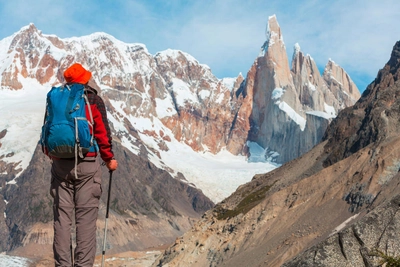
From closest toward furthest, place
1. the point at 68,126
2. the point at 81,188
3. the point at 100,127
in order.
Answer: the point at 68,126
the point at 100,127
the point at 81,188

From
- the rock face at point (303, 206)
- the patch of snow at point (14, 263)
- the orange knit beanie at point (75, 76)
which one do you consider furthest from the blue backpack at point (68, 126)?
the patch of snow at point (14, 263)

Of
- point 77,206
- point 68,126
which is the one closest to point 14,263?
point 77,206

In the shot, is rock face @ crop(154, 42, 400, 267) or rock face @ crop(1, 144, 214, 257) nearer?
rock face @ crop(154, 42, 400, 267)

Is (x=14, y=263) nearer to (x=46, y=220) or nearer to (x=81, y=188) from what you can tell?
(x=46, y=220)

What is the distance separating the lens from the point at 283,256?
31.4m

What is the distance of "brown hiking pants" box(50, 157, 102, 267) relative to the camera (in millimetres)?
8297

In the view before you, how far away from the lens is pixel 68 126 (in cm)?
796

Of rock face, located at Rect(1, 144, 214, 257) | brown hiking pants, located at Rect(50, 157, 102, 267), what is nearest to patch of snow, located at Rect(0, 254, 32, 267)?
rock face, located at Rect(1, 144, 214, 257)

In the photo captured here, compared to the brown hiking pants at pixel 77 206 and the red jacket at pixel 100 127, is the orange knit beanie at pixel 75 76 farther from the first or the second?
the brown hiking pants at pixel 77 206

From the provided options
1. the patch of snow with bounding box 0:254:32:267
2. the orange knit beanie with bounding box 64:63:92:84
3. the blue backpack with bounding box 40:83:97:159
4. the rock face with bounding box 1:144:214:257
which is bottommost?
the patch of snow with bounding box 0:254:32:267

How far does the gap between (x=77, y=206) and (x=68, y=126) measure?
1.27 m

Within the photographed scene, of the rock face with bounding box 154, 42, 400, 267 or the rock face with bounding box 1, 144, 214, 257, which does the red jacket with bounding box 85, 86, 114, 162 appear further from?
the rock face with bounding box 1, 144, 214, 257

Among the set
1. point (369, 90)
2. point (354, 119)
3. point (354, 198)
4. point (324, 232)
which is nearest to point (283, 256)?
point (324, 232)

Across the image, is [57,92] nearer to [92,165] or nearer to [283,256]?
[92,165]
